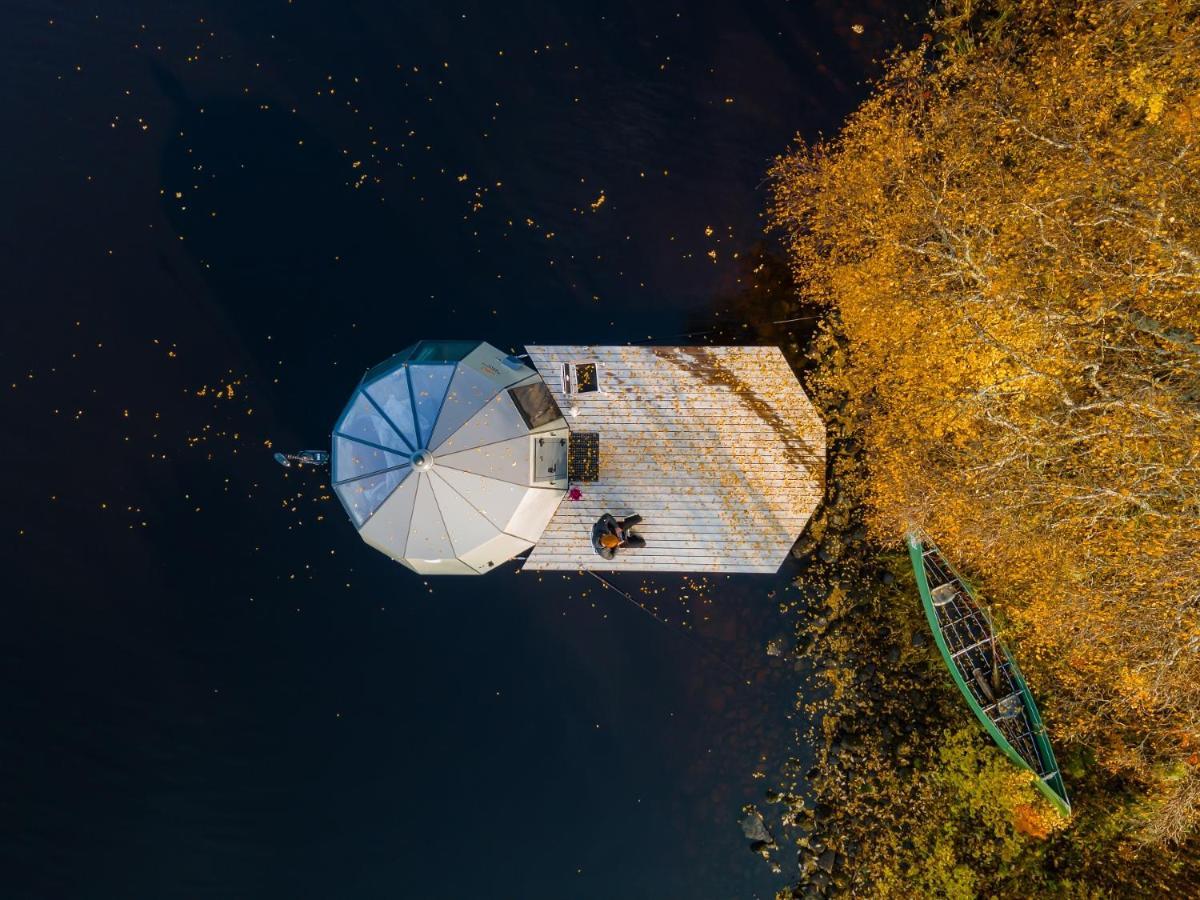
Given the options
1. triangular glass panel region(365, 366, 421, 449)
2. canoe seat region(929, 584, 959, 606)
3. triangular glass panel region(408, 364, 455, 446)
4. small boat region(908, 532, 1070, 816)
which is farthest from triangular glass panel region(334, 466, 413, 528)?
canoe seat region(929, 584, 959, 606)

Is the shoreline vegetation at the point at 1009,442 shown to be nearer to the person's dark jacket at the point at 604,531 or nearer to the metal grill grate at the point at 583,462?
the person's dark jacket at the point at 604,531

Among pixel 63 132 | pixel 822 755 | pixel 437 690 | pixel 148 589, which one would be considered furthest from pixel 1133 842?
pixel 63 132

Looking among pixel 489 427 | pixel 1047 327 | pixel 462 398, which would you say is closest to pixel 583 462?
pixel 489 427

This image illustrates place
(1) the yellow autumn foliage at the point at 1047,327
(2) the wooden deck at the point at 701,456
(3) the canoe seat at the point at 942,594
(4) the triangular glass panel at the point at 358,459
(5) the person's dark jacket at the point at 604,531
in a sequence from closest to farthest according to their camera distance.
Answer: (4) the triangular glass panel at the point at 358,459 < (1) the yellow autumn foliage at the point at 1047,327 < (3) the canoe seat at the point at 942,594 < (5) the person's dark jacket at the point at 604,531 < (2) the wooden deck at the point at 701,456

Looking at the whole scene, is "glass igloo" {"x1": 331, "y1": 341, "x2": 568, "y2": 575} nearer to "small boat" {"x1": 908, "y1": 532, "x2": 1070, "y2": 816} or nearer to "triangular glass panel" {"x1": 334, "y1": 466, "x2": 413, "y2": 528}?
"triangular glass panel" {"x1": 334, "y1": 466, "x2": 413, "y2": 528}

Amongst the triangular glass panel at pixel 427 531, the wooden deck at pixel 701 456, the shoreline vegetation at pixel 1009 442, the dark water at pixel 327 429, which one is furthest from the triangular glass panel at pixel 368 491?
the shoreline vegetation at pixel 1009 442

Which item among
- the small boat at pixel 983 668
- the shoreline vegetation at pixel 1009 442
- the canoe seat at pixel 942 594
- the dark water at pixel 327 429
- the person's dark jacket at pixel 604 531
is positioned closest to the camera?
the shoreline vegetation at pixel 1009 442

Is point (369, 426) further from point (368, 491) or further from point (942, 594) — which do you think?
point (942, 594)

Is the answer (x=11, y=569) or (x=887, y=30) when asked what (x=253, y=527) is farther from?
(x=887, y=30)
